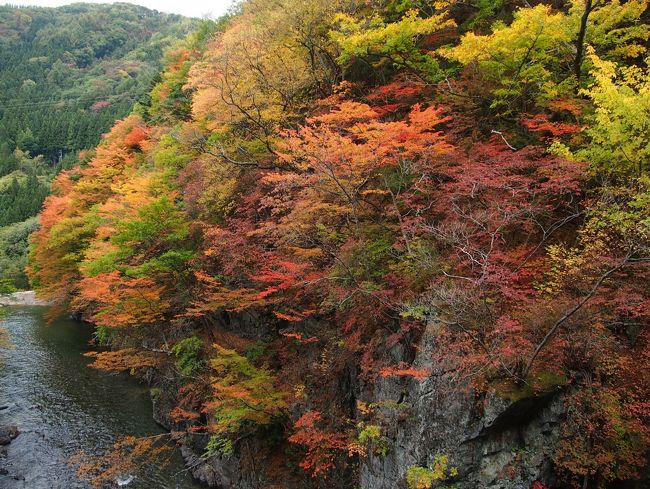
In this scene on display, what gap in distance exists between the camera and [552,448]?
7.46 m

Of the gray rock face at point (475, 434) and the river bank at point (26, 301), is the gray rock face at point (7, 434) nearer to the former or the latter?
the gray rock face at point (475, 434)

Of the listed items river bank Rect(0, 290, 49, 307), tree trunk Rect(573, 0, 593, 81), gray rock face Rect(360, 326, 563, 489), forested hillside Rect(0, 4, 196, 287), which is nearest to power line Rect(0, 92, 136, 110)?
forested hillside Rect(0, 4, 196, 287)

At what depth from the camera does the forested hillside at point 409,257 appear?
7.64 metres

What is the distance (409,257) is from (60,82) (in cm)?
14473

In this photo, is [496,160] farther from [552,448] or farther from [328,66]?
[328,66]

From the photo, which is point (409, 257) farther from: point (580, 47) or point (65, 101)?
point (65, 101)

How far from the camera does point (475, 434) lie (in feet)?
26.0

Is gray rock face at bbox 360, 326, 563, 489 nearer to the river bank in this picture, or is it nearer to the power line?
the river bank

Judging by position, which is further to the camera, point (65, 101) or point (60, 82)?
point (60, 82)

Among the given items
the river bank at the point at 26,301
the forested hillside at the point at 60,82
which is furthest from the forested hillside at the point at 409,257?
the river bank at the point at 26,301

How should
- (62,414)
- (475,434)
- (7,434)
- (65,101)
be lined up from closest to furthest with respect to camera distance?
1. (475,434)
2. (7,434)
3. (62,414)
4. (65,101)

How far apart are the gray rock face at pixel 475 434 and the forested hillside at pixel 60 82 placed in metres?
20.1

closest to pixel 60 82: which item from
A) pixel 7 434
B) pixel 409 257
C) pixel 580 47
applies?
pixel 7 434

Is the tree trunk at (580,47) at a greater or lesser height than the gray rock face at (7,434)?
greater
